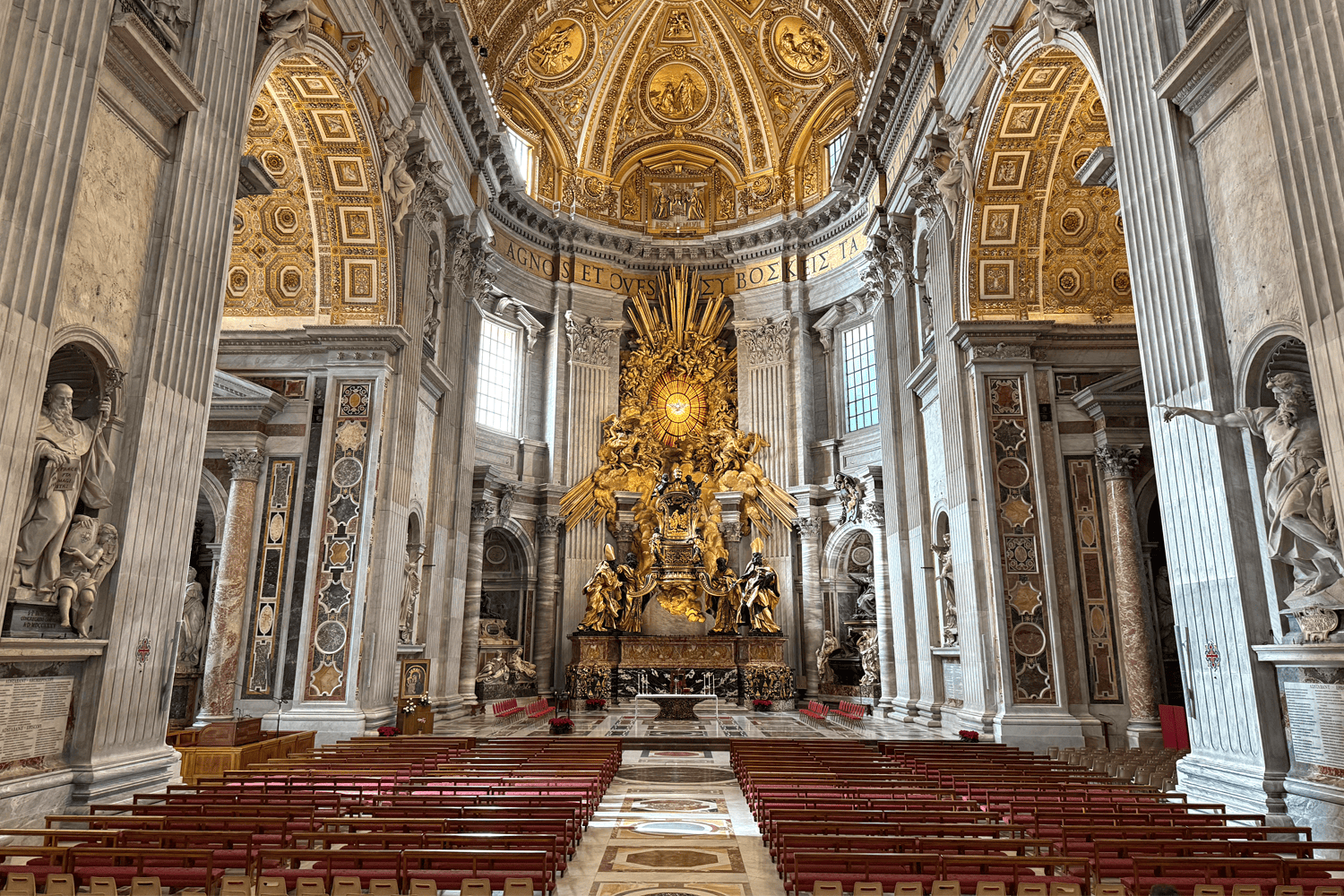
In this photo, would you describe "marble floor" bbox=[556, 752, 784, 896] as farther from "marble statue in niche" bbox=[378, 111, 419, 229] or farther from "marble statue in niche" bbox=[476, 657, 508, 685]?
"marble statue in niche" bbox=[476, 657, 508, 685]

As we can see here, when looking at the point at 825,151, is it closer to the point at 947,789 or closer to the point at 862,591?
the point at 862,591

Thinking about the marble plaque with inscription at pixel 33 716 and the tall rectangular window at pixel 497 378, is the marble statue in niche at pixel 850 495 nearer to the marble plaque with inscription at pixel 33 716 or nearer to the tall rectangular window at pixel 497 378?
the tall rectangular window at pixel 497 378

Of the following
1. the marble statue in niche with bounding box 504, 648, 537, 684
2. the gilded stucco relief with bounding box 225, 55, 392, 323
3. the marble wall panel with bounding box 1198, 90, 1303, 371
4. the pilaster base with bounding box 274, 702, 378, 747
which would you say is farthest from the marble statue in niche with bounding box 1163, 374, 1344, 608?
the marble statue in niche with bounding box 504, 648, 537, 684

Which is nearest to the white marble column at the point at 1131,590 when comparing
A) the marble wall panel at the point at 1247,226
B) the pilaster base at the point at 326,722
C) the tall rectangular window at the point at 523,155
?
the marble wall panel at the point at 1247,226

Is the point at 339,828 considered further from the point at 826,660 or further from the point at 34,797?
the point at 826,660

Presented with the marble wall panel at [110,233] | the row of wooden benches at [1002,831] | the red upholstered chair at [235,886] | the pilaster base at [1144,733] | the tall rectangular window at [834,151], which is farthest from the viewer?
the tall rectangular window at [834,151]

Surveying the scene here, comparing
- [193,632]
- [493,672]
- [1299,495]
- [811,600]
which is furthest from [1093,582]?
[193,632]

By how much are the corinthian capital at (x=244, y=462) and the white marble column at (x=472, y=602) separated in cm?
604

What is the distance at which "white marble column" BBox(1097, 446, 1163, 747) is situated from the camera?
12.6m

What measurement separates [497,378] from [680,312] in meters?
5.66

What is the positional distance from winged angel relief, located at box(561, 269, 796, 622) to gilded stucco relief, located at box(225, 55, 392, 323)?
398 inches

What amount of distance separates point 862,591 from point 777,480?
366 cm

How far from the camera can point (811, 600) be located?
22672 millimetres

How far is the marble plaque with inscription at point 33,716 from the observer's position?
6.40 meters
